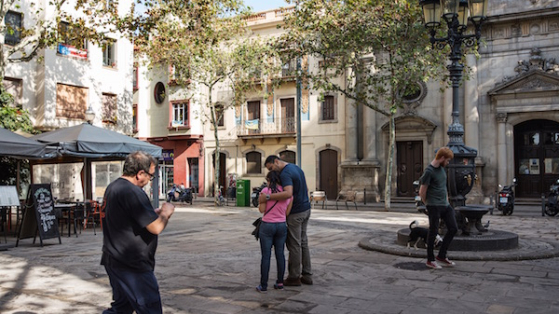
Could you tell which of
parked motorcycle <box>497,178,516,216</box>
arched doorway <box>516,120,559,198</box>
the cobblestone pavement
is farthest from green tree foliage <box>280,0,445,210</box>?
the cobblestone pavement

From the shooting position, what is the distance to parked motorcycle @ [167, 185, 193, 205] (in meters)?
28.5

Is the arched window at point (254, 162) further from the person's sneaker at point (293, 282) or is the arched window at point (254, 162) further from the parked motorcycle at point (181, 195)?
the person's sneaker at point (293, 282)

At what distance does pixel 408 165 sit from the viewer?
27172 millimetres

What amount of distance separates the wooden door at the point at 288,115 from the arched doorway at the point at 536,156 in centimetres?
1177

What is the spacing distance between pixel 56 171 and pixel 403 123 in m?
16.5

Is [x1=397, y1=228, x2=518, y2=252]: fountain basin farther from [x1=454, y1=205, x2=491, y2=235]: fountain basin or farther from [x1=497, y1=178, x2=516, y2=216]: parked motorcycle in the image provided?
[x1=497, y1=178, x2=516, y2=216]: parked motorcycle

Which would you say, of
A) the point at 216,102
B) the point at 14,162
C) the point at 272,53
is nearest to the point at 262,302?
the point at 14,162

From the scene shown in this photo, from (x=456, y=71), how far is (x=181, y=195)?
20629mm

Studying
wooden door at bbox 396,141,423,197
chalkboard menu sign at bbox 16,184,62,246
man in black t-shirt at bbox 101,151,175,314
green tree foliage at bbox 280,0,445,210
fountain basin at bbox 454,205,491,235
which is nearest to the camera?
man in black t-shirt at bbox 101,151,175,314

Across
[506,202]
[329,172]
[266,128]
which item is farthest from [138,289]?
[266,128]

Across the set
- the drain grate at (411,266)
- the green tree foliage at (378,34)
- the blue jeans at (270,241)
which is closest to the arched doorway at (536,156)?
the green tree foliage at (378,34)

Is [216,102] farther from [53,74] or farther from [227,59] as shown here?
[53,74]

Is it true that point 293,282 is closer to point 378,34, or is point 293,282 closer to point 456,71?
point 456,71

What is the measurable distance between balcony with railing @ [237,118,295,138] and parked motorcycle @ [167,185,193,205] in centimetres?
509
